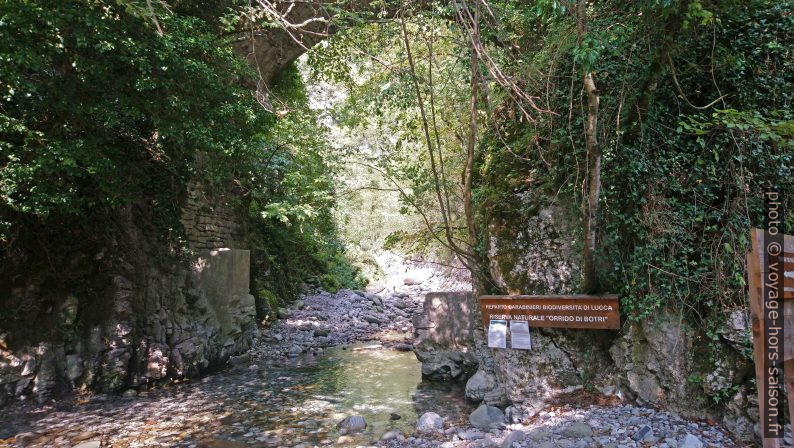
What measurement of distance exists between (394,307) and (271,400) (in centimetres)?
743

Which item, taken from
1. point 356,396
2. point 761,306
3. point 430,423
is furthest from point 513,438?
point 356,396

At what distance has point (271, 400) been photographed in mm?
5844

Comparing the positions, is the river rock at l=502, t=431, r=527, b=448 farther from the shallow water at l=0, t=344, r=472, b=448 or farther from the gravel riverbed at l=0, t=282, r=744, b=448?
the shallow water at l=0, t=344, r=472, b=448

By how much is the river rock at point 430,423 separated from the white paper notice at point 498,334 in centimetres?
92

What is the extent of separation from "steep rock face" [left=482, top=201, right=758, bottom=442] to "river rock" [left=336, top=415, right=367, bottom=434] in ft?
4.96

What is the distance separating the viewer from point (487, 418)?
461cm

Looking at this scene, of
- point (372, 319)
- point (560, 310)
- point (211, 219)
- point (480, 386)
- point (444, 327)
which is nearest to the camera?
point (560, 310)

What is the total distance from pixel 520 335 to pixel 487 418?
866mm

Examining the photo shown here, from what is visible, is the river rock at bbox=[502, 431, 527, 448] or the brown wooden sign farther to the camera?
the brown wooden sign

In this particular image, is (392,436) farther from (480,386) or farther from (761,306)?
(761,306)

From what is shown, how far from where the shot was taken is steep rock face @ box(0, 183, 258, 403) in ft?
17.8

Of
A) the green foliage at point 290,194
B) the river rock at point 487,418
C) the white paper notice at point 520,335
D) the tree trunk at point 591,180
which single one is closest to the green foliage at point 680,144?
the tree trunk at point 591,180

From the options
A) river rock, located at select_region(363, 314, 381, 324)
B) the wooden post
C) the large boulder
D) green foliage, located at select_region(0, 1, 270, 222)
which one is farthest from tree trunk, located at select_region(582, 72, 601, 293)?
river rock, located at select_region(363, 314, 381, 324)

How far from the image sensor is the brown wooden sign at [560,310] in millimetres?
4168
